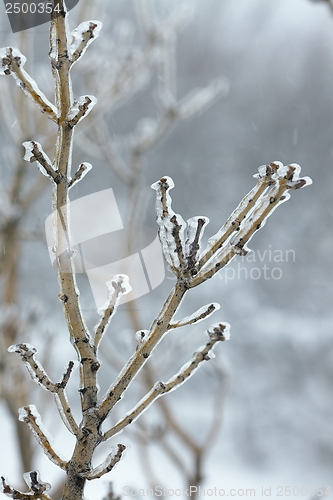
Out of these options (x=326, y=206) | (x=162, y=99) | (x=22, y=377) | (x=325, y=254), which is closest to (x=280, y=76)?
(x=326, y=206)

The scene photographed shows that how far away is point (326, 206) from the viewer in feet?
16.4

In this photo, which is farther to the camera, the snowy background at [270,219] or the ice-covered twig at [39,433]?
the snowy background at [270,219]

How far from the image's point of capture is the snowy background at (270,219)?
493cm

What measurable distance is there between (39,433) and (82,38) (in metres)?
0.39

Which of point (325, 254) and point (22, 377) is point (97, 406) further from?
point (325, 254)

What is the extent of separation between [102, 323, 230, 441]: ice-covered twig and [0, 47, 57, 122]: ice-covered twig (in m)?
0.28

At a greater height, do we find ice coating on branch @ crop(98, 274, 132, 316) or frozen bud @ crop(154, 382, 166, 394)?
ice coating on branch @ crop(98, 274, 132, 316)

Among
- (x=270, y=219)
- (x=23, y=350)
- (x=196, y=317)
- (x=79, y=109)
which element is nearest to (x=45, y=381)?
(x=23, y=350)

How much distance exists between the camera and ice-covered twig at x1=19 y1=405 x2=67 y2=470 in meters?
0.41

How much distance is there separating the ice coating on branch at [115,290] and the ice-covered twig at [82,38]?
227 mm

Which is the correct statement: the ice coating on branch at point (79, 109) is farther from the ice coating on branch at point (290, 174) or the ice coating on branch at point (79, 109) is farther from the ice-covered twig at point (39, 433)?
the ice-covered twig at point (39, 433)

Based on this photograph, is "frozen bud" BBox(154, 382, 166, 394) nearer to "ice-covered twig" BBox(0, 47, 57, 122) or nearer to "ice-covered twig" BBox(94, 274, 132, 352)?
"ice-covered twig" BBox(94, 274, 132, 352)

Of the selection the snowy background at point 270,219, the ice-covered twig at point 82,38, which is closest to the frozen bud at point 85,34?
the ice-covered twig at point 82,38

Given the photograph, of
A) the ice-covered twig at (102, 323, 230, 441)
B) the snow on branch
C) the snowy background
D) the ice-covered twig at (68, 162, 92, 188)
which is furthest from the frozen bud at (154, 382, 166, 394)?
the snowy background
